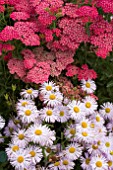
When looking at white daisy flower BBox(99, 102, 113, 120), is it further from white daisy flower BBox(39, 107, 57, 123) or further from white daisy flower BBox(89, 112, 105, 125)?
white daisy flower BBox(39, 107, 57, 123)

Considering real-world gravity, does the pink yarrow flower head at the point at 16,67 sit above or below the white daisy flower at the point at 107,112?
above

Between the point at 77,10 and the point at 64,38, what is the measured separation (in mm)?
149

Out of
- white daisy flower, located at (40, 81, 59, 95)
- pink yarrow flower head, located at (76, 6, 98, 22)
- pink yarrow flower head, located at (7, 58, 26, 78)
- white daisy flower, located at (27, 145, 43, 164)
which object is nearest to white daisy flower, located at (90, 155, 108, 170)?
white daisy flower, located at (27, 145, 43, 164)

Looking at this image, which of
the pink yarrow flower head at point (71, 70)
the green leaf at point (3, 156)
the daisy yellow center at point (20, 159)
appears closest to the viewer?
the daisy yellow center at point (20, 159)

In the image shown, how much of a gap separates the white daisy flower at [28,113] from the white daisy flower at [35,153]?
0.12 meters

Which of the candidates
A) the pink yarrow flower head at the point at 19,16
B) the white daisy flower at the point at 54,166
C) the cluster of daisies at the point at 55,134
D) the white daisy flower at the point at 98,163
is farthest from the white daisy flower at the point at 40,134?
the pink yarrow flower head at the point at 19,16

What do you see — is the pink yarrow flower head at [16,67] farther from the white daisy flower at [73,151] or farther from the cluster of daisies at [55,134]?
the white daisy flower at [73,151]

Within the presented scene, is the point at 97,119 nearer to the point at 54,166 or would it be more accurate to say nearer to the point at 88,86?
the point at 88,86

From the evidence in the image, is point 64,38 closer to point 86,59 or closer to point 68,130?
point 86,59

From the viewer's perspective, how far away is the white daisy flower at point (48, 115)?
2014 millimetres

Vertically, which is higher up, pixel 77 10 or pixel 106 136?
pixel 77 10

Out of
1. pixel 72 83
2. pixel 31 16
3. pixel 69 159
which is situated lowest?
pixel 69 159

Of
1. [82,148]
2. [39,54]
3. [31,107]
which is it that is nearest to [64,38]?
[39,54]

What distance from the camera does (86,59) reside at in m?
2.34
